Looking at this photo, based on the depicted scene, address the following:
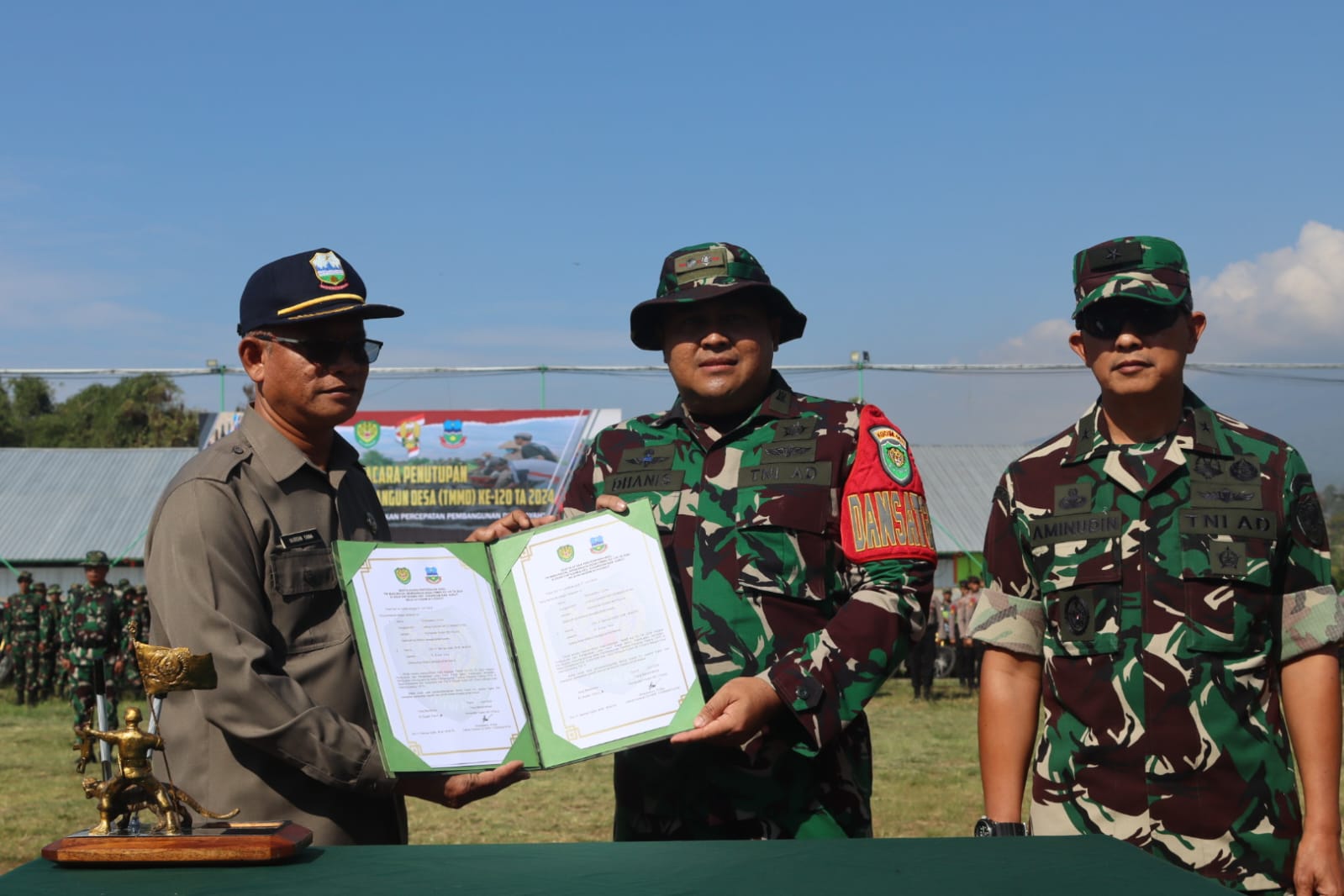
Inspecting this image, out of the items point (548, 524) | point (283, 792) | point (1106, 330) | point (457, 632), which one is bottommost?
point (283, 792)

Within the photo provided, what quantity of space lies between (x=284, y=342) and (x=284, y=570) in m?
0.57

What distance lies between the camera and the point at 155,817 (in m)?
2.16

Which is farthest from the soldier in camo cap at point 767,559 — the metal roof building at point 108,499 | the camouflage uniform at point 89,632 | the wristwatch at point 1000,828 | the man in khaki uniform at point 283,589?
the metal roof building at point 108,499

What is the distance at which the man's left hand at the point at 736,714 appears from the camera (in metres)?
2.81

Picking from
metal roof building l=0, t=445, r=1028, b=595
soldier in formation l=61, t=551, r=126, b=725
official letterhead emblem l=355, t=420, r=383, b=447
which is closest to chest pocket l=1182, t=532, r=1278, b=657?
soldier in formation l=61, t=551, r=126, b=725

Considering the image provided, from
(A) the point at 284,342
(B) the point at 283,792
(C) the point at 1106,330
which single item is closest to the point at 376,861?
(B) the point at 283,792

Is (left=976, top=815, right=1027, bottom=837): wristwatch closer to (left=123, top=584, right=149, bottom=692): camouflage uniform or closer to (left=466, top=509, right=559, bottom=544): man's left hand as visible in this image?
(left=466, top=509, right=559, bottom=544): man's left hand

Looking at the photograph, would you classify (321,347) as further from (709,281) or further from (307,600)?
(709,281)

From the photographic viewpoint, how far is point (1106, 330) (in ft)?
10.7

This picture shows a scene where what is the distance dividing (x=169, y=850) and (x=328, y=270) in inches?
62.4

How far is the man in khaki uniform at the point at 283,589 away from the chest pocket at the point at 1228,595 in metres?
1.69

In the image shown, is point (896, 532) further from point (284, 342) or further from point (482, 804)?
point (482, 804)

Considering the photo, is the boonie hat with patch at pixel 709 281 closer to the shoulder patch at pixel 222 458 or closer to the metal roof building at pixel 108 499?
the shoulder patch at pixel 222 458

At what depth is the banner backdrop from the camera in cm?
2553
